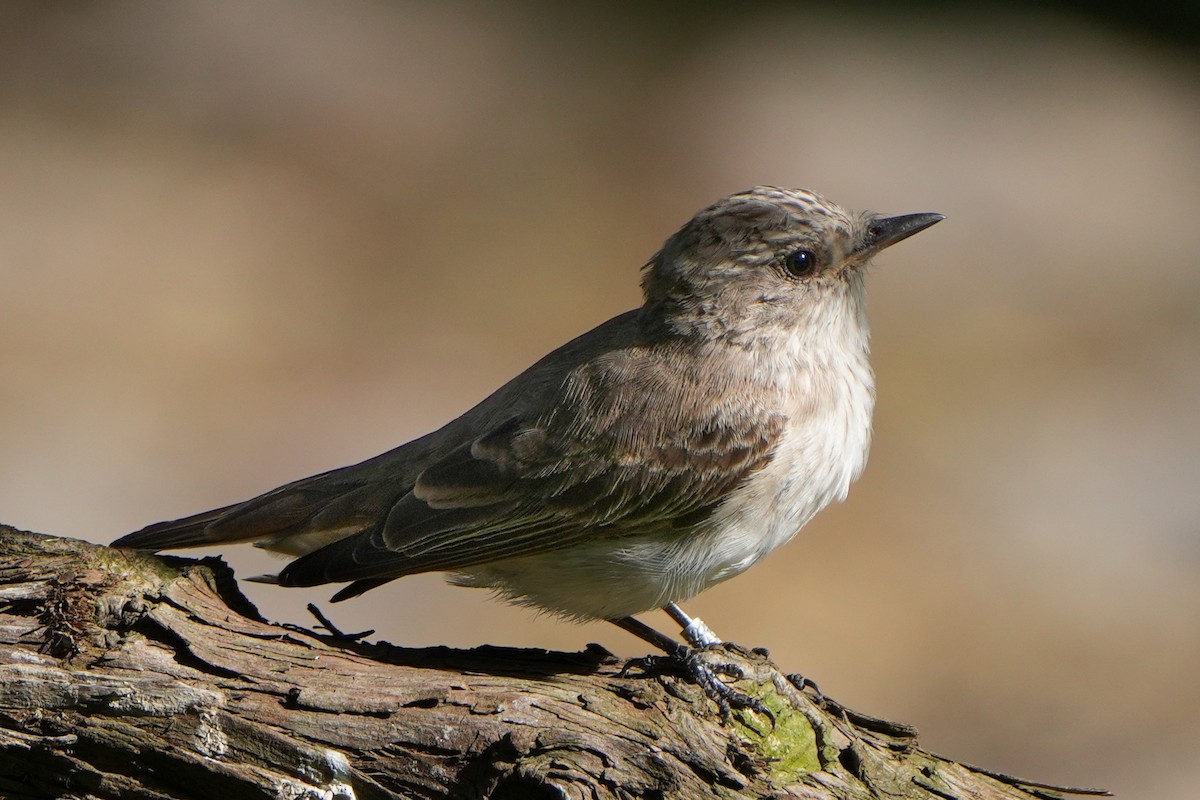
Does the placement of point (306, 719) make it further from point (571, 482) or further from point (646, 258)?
point (646, 258)

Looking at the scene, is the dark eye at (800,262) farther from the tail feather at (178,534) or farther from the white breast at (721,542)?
the tail feather at (178,534)

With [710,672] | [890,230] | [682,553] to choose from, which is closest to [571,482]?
[682,553]

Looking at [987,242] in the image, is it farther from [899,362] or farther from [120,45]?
[120,45]

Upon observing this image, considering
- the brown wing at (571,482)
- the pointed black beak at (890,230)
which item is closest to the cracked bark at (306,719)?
the brown wing at (571,482)

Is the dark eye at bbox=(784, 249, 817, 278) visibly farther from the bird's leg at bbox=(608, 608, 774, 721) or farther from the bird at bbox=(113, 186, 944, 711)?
the bird's leg at bbox=(608, 608, 774, 721)

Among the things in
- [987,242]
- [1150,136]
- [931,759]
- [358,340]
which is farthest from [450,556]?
[1150,136]

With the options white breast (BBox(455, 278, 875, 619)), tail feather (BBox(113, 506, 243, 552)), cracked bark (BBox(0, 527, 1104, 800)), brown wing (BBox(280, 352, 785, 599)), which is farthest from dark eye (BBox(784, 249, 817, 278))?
tail feather (BBox(113, 506, 243, 552))
